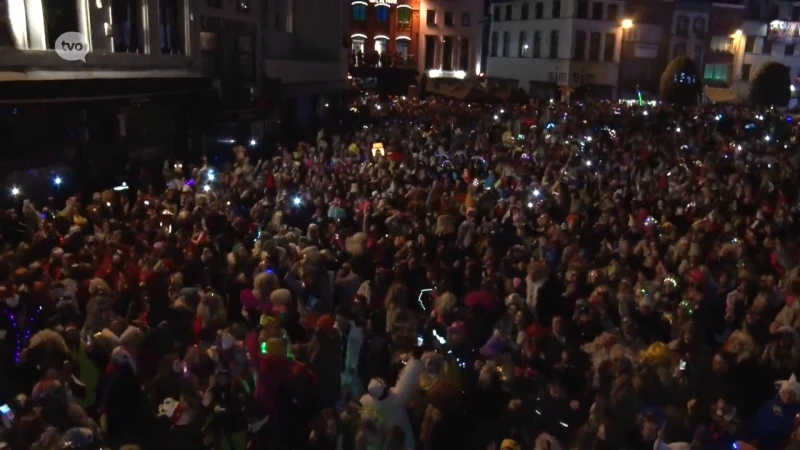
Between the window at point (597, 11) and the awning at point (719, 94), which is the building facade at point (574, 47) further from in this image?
the awning at point (719, 94)

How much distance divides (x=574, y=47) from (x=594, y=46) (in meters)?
1.70

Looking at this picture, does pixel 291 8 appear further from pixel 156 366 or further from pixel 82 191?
pixel 156 366

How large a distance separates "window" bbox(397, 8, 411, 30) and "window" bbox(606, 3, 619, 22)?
45.9 ft

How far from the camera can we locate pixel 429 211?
1161 centimetres

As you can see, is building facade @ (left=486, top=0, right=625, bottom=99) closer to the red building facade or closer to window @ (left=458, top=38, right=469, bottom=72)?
window @ (left=458, top=38, right=469, bottom=72)

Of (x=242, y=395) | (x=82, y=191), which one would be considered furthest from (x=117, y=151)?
(x=242, y=395)

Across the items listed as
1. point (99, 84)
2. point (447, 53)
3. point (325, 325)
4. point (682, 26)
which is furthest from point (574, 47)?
point (325, 325)

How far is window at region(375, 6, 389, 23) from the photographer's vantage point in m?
51.9

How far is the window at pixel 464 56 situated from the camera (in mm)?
55625

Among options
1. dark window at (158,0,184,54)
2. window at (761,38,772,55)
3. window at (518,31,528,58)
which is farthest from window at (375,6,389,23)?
dark window at (158,0,184,54)

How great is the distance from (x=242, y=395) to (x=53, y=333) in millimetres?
1760

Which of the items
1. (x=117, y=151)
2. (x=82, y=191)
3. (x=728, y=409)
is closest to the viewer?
(x=728, y=409)

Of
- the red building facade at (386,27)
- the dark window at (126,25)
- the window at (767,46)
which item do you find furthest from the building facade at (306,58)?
the window at (767,46)

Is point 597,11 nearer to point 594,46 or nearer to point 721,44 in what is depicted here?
point 594,46
